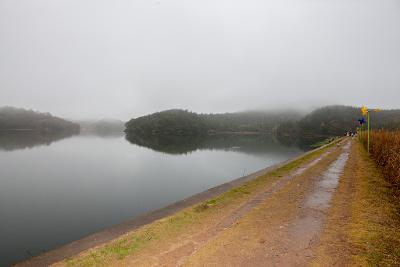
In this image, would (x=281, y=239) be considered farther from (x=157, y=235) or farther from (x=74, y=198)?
(x=74, y=198)

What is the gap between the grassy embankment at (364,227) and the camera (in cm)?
540

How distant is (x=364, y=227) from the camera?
6969 millimetres

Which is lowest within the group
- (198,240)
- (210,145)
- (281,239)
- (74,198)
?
(210,145)

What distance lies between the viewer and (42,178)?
2459cm

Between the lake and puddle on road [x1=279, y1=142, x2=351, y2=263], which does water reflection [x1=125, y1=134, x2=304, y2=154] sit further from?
puddle on road [x1=279, y1=142, x2=351, y2=263]

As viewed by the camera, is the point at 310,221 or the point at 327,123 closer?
the point at 310,221

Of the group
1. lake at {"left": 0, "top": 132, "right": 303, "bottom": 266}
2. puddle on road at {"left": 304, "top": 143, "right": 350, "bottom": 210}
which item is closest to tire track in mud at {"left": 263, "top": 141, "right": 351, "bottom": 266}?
puddle on road at {"left": 304, "top": 143, "right": 350, "bottom": 210}

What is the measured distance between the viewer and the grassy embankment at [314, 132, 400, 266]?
540 cm

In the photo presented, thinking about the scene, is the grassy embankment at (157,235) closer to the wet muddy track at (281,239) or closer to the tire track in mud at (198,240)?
the tire track in mud at (198,240)

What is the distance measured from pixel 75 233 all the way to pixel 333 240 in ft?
35.9

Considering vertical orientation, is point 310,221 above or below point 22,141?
above

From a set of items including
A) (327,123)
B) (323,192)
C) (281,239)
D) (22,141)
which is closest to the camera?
(281,239)

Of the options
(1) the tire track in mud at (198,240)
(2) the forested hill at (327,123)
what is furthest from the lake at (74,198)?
(2) the forested hill at (327,123)

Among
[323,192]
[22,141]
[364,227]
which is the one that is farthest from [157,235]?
[22,141]
